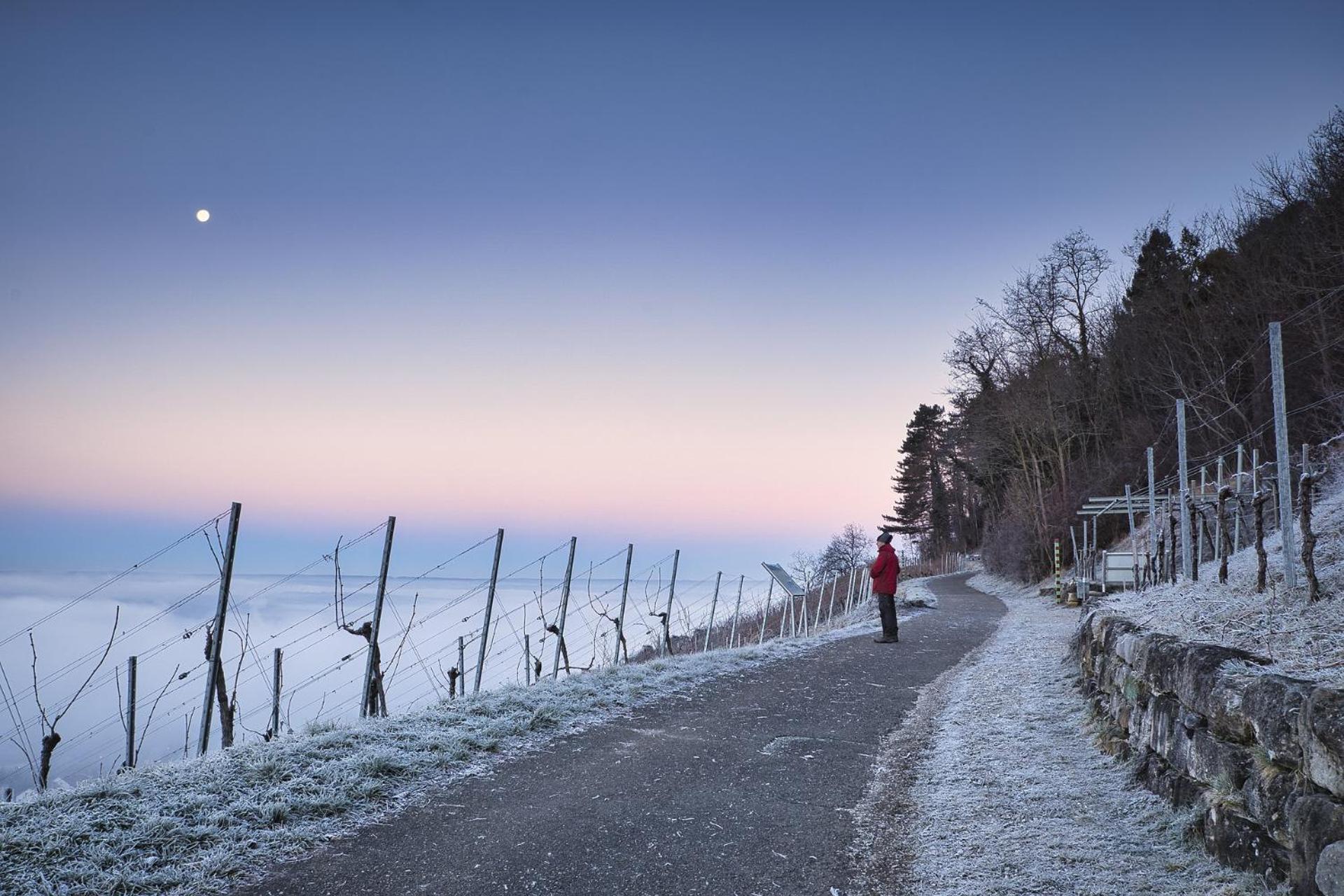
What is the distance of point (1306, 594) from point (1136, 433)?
2694 cm

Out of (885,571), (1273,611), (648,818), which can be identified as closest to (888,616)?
(885,571)

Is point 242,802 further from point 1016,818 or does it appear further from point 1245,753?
point 1245,753

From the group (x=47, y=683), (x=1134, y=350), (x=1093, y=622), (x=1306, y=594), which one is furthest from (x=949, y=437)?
(x=47, y=683)

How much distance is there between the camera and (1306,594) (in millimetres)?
5125

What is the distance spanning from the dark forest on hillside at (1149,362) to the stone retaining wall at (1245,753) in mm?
17288

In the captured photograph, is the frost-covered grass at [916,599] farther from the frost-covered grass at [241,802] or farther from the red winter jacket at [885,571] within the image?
the frost-covered grass at [241,802]

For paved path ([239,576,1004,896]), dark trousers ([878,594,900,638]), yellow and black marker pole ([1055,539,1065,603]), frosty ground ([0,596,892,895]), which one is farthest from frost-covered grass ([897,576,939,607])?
frosty ground ([0,596,892,895])

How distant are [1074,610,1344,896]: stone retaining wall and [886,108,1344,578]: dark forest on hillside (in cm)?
1729

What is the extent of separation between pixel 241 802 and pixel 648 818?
2.46 metres

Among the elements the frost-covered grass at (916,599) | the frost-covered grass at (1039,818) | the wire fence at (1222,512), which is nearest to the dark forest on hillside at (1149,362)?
the wire fence at (1222,512)

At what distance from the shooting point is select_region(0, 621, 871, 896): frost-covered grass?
12.1 feet

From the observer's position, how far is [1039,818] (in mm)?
4660

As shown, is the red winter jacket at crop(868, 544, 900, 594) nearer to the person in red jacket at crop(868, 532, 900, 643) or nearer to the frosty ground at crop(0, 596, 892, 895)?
the person in red jacket at crop(868, 532, 900, 643)

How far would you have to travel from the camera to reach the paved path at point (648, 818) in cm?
388
